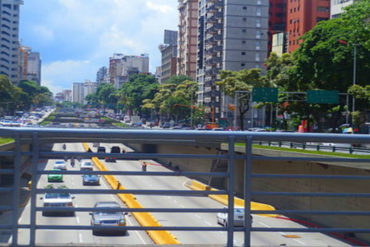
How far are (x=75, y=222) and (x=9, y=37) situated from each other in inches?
6734

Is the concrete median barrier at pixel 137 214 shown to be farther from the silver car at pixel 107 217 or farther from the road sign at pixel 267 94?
the road sign at pixel 267 94

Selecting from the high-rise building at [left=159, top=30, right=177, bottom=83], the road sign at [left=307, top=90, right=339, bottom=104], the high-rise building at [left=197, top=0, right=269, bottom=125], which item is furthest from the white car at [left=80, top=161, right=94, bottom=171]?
the high-rise building at [left=159, top=30, right=177, bottom=83]

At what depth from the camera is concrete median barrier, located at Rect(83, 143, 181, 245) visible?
4.59 meters

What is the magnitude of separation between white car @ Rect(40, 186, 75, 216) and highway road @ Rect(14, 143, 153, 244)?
0.14 ft

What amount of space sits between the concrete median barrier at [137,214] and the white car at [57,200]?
365 mm

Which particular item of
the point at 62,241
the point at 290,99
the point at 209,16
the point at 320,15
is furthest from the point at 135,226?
the point at 209,16

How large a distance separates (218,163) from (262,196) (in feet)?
1.64

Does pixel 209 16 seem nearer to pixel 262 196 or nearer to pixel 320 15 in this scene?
pixel 320 15

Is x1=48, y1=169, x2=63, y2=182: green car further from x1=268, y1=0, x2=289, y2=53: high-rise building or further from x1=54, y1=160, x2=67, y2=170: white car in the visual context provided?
x1=268, y1=0, x2=289, y2=53: high-rise building

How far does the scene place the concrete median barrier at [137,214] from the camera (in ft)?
15.1

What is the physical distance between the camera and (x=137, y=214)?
15.5 feet

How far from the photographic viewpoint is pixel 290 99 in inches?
2157

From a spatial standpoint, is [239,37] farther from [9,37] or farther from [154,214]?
[9,37]

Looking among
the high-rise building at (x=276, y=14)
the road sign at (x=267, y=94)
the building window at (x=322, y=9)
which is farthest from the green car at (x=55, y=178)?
the high-rise building at (x=276, y=14)
